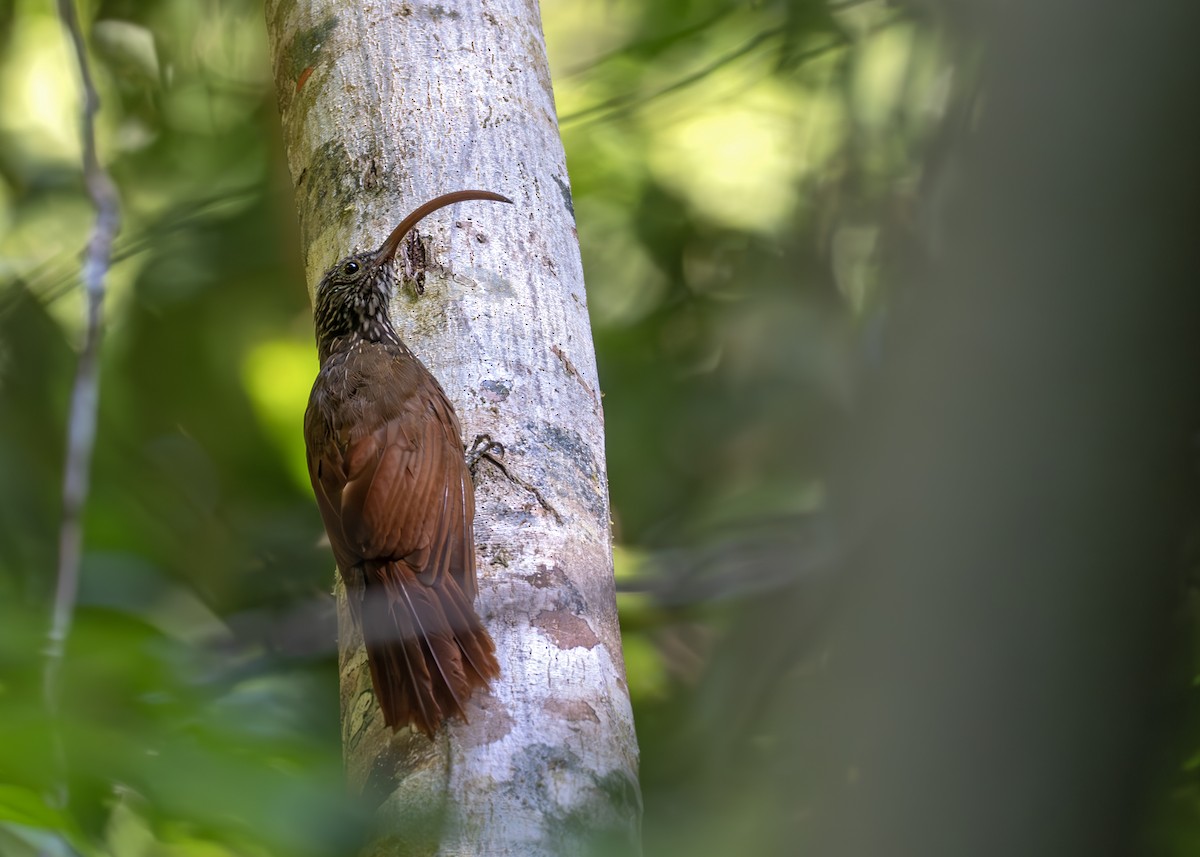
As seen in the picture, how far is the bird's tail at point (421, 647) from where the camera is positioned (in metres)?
1.94

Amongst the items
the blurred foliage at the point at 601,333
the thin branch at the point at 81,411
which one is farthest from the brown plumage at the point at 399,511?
the thin branch at the point at 81,411

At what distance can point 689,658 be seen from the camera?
4.29 m

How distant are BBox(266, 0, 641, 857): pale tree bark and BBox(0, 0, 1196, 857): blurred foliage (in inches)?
6.4

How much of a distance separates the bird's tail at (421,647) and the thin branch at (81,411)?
55 cm

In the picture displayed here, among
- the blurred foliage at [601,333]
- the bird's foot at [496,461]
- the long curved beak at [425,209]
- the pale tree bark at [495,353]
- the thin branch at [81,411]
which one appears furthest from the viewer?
the long curved beak at [425,209]

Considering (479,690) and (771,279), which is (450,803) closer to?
(479,690)

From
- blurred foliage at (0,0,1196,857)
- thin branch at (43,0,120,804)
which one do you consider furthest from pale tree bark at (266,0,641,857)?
thin branch at (43,0,120,804)

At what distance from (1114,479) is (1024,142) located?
0.21m

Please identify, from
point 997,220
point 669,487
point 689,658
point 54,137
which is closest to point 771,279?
point 669,487

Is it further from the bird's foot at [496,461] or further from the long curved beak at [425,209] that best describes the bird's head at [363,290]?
the bird's foot at [496,461]

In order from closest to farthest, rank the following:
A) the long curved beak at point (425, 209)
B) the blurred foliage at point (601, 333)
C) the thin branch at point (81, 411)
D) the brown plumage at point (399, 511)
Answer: the thin branch at point (81, 411), the blurred foliage at point (601, 333), the brown plumage at point (399, 511), the long curved beak at point (425, 209)

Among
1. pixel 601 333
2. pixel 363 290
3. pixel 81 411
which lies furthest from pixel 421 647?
pixel 601 333

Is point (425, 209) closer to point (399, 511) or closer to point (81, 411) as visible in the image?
point (399, 511)

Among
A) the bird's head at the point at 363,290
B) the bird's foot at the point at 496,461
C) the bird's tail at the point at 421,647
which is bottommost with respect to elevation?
the bird's tail at the point at 421,647
